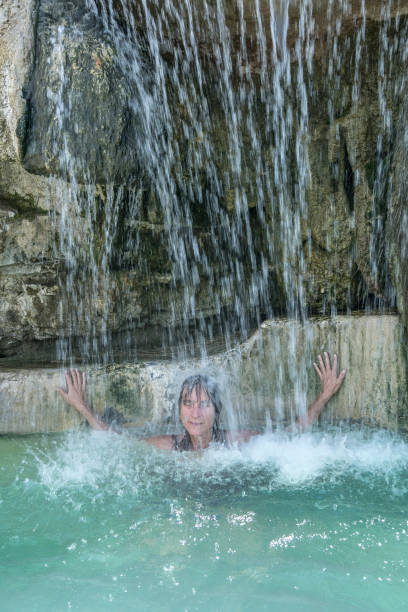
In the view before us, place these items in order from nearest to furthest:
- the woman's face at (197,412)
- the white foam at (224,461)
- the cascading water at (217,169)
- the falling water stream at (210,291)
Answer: the falling water stream at (210,291)
the white foam at (224,461)
the woman's face at (197,412)
the cascading water at (217,169)

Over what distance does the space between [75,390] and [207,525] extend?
73.7 inches

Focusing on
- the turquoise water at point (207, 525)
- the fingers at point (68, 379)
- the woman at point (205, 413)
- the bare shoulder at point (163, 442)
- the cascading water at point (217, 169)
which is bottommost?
the turquoise water at point (207, 525)

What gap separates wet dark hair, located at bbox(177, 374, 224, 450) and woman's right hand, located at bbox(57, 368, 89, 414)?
813 mm

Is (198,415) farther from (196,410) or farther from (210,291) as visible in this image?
(210,291)

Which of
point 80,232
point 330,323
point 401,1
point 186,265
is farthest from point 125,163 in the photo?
point 401,1

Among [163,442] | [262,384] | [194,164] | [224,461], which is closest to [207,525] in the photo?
[224,461]

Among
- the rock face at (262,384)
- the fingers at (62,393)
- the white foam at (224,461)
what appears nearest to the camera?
the white foam at (224,461)

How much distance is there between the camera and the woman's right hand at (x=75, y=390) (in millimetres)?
4785

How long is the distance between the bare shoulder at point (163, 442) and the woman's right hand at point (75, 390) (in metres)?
0.65

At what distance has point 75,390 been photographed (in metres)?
4.82

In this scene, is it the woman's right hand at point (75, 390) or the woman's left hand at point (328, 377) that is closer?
the woman's left hand at point (328, 377)

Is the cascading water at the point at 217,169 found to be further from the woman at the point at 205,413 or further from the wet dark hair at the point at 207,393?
the wet dark hair at the point at 207,393

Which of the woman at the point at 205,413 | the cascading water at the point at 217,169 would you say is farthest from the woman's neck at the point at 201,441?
the cascading water at the point at 217,169

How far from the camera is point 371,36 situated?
493 centimetres
